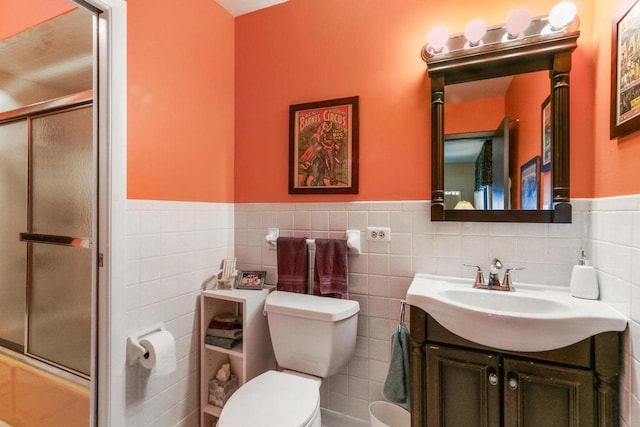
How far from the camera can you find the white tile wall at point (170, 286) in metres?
1.39

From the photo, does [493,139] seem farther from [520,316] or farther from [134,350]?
[134,350]

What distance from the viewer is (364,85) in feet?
5.47

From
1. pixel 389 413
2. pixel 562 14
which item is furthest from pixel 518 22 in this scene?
pixel 389 413

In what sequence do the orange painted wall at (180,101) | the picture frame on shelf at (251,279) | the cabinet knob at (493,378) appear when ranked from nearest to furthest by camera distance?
the cabinet knob at (493,378), the orange painted wall at (180,101), the picture frame on shelf at (251,279)

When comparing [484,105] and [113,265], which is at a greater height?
[484,105]

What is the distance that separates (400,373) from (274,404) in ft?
1.96

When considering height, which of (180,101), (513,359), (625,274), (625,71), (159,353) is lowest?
(159,353)

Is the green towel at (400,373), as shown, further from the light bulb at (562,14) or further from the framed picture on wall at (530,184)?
the light bulb at (562,14)

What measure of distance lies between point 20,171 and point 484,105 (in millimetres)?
2662

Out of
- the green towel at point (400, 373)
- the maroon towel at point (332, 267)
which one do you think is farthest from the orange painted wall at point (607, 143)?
the maroon towel at point (332, 267)

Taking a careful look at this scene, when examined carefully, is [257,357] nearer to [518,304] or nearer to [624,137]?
[518,304]

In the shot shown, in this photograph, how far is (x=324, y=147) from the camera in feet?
5.76

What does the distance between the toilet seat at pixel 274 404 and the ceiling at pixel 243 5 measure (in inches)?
85.5

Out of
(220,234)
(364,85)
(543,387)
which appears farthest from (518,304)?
(220,234)
